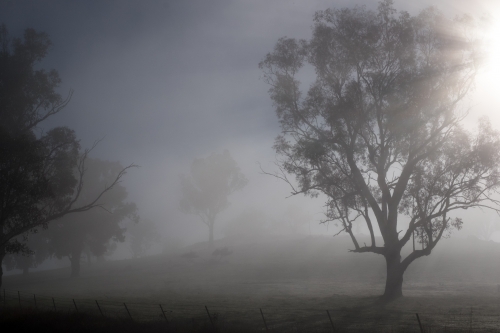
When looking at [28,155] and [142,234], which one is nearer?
[28,155]

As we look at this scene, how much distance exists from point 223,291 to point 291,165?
15.7 metres

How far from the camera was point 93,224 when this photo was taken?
196 feet

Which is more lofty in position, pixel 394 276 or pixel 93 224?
pixel 93 224

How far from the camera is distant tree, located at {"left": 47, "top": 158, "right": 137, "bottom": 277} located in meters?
57.3

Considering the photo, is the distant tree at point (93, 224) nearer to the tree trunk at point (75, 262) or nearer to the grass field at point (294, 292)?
the tree trunk at point (75, 262)

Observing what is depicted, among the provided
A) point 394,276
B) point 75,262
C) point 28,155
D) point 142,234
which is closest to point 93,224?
point 75,262

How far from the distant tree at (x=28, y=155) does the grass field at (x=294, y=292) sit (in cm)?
689

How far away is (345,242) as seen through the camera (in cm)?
7294

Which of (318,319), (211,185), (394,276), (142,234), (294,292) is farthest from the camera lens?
(142,234)

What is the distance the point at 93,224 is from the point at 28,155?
108 feet

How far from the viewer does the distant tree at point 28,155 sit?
28812 mm

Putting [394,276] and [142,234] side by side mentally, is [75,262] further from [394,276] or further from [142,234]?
[142,234]

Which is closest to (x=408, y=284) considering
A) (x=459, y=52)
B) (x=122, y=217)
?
(x=459, y=52)

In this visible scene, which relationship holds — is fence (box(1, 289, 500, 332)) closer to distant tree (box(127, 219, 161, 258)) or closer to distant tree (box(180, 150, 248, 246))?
distant tree (box(180, 150, 248, 246))
